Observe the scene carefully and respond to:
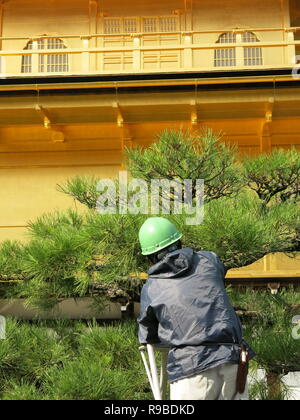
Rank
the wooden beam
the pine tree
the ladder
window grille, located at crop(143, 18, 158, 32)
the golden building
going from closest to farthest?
the ladder → the pine tree → the golden building → the wooden beam → window grille, located at crop(143, 18, 158, 32)

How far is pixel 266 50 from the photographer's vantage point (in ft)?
32.2

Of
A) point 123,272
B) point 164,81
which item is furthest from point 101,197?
point 164,81

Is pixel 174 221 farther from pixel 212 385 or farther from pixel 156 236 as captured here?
pixel 212 385

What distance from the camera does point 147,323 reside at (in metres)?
2.71

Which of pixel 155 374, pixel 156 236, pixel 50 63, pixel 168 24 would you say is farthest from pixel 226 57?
pixel 155 374

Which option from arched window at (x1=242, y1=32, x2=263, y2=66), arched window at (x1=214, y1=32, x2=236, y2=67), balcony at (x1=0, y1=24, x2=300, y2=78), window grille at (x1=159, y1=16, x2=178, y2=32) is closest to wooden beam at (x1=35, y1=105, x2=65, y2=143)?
balcony at (x1=0, y1=24, x2=300, y2=78)

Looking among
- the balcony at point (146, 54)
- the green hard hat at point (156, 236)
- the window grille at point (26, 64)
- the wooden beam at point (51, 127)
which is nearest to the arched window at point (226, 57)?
the balcony at point (146, 54)

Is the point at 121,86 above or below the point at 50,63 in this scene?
below

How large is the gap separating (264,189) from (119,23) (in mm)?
6665

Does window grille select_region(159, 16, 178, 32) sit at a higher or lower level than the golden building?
higher

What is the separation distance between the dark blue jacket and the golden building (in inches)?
229

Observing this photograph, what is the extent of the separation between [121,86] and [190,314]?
609 centimetres

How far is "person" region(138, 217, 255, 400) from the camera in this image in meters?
2.54

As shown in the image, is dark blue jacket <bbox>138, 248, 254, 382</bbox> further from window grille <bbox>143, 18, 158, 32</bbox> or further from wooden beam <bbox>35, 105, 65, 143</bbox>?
window grille <bbox>143, 18, 158, 32</bbox>
